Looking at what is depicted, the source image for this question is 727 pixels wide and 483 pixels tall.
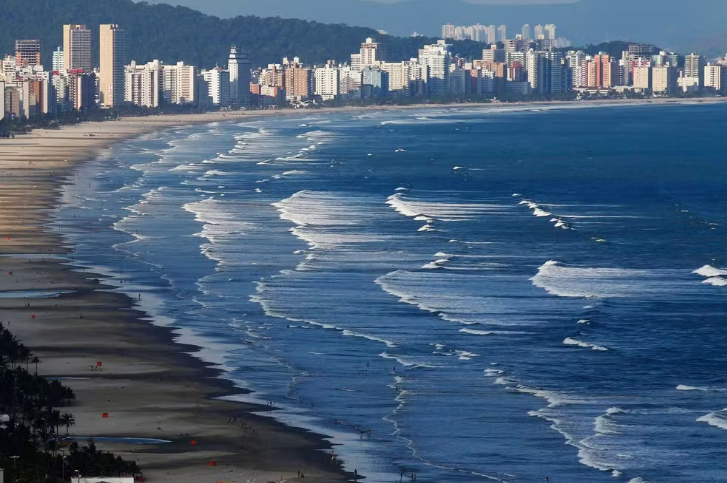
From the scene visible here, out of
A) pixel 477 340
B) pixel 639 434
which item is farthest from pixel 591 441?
pixel 477 340

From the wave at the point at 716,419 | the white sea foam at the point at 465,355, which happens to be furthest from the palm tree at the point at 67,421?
the wave at the point at 716,419

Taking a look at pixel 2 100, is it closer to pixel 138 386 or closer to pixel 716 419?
pixel 138 386

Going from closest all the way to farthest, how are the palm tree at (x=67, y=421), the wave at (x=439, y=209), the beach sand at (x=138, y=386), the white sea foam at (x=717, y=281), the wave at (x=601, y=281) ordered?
1. the beach sand at (x=138, y=386)
2. the palm tree at (x=67, y=421)
3. the wave at (x=601, y=281)
4. the white sea foam at (x=717, y=281)
5. the wave at (x=439, y=209)

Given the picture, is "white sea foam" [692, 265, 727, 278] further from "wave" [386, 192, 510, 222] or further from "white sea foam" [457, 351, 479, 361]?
"wave" [386, 192, 510, 222]

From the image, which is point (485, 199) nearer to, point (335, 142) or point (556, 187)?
point (556, 187)

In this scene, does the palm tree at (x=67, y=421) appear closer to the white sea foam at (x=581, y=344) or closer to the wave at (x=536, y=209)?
the white sea foam at (x=581, y=344)

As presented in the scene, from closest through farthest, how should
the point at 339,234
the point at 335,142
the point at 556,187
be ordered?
the point at 339,234
the point at 556,187
the point at 335,142
